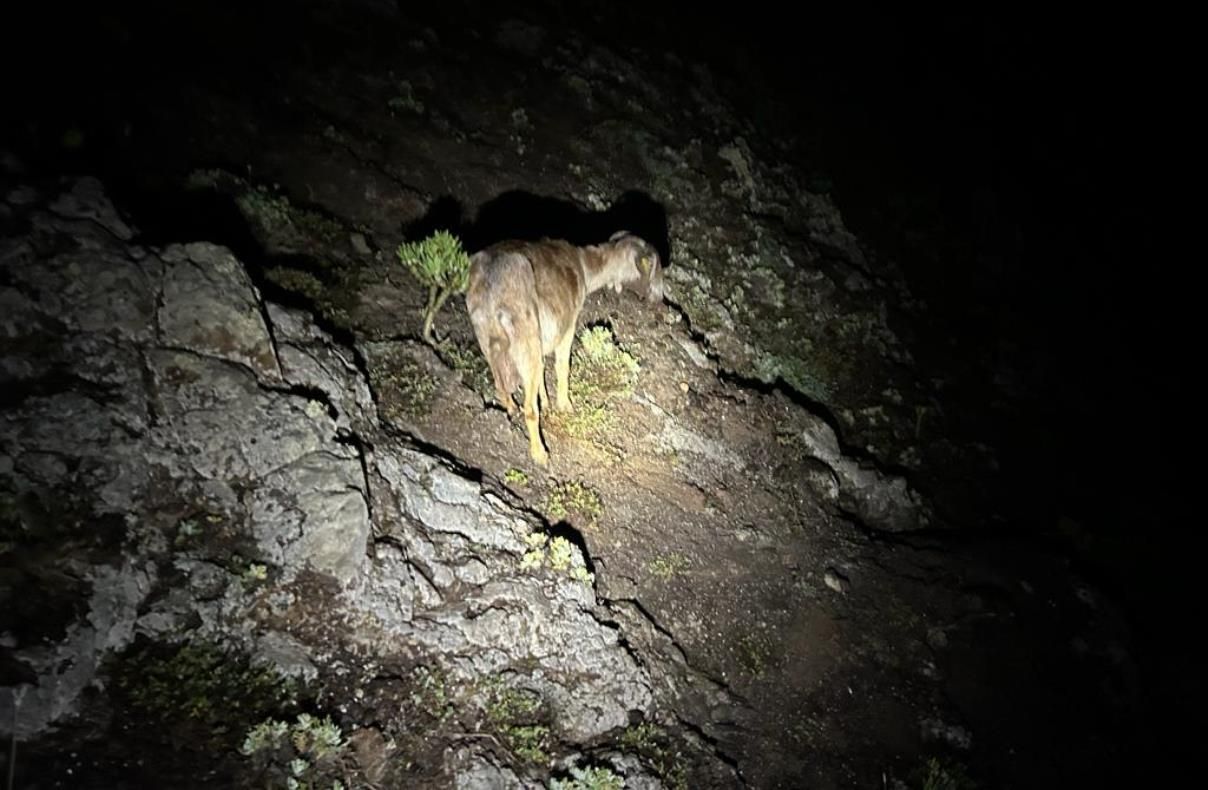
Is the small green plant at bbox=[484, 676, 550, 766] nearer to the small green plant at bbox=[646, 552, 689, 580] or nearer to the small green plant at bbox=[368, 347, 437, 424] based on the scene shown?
the small green plant at bbox=[646, 552, 689, 580]

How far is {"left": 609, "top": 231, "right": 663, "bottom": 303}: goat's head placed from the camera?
8672mm

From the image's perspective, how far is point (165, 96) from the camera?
9516mm

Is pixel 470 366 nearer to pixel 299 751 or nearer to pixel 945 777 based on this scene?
pixel 299 751

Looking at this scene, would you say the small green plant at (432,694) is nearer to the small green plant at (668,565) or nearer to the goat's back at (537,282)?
the small green plant at (668,565)

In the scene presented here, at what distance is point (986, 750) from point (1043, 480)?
774 cm

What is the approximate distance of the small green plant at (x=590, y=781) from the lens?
17.2 feet

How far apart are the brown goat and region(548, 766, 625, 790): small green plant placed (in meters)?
3.57

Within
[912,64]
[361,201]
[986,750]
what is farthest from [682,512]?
[912,64]

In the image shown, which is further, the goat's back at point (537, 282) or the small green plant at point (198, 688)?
the goat's back at point (537, 282)

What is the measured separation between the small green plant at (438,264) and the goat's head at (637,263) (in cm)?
227

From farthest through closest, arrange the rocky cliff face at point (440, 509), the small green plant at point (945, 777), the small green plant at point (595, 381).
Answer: the small green plant at point (595, 381) < the small green plant at point (945, 777) < the rocky cliff face at point (440, 509)

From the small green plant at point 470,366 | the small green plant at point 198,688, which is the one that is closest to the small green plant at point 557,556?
the small green plant at point 470,366

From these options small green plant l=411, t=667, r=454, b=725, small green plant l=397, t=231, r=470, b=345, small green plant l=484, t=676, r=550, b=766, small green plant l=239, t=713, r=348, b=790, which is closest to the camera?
small green plant l=239, t=713, r=348, b=790

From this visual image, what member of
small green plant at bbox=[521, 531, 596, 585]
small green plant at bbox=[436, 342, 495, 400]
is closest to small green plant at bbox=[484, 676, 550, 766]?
small green plant at bbox=[521, 531, 596, 585]
